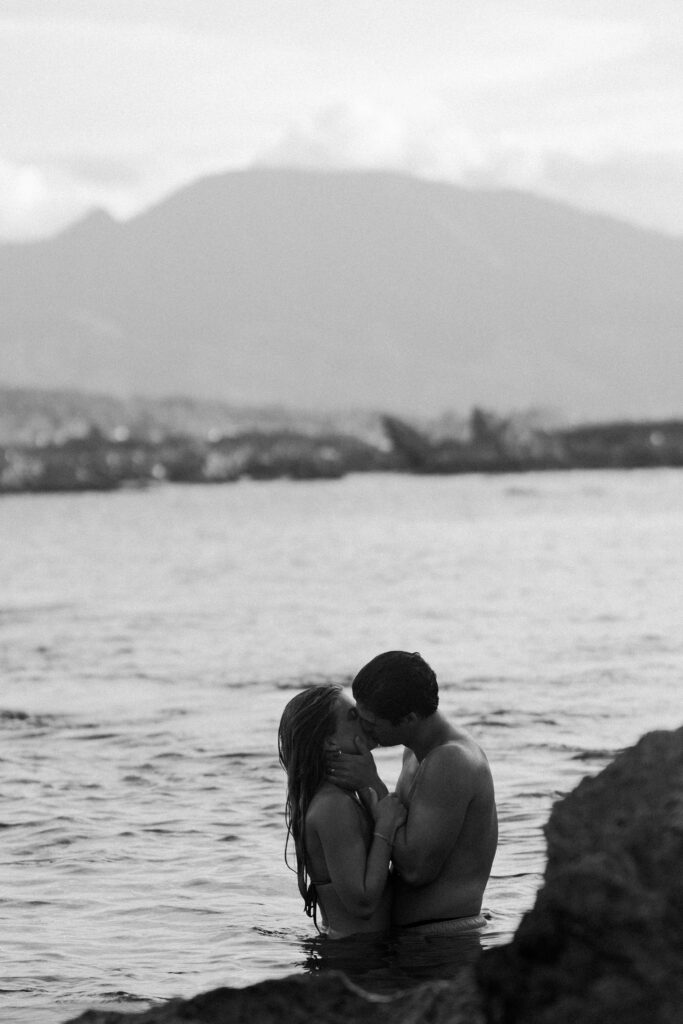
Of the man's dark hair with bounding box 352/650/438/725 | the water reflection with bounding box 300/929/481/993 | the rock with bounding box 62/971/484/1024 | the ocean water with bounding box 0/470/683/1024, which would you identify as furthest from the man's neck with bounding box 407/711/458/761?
the rock with bounding box 62/971/484/1024

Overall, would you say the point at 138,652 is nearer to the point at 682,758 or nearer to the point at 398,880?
the point at 398,880

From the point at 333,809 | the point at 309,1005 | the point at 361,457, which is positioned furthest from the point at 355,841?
the point at 361,457

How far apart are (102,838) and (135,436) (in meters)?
171

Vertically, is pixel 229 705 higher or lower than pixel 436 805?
lower

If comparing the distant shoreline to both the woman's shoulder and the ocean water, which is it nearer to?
the ocean water

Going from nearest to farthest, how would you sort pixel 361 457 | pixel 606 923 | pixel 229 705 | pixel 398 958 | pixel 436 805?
pixel 606 923
pixel 436 805
pixel 398 958
pixel 229 705
pixel 361 457

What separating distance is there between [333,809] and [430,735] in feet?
1.85

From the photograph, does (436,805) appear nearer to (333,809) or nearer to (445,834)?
(445,834)

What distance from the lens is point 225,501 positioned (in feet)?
338

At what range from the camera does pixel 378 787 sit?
7297 mm

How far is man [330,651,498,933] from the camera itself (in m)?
7.03

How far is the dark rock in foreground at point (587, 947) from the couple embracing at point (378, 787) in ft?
6.34

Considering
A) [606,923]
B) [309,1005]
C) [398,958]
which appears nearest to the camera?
[606,923]

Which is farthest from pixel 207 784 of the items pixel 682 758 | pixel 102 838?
pixel 682 758
